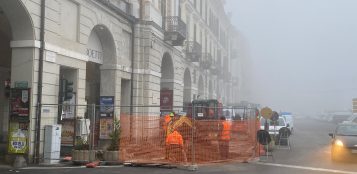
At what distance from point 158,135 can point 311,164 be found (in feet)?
17.8

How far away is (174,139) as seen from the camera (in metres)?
14.9

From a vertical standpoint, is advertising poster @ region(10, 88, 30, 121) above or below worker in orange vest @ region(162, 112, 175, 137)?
above

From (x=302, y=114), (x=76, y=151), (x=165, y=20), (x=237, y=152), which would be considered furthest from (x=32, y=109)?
(x=302, y=114)

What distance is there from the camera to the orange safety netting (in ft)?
49.7

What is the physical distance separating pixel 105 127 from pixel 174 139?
163 inches

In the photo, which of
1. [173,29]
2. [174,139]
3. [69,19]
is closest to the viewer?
[174,139]

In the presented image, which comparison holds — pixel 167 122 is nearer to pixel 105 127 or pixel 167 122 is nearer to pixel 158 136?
pixel 158 136

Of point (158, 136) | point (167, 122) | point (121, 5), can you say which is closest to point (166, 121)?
A: point (167, 122)

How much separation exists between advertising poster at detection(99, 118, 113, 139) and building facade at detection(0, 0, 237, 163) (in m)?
1.65

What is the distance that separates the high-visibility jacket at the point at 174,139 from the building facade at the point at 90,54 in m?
1.20

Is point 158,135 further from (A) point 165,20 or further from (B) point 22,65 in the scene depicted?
(A) point 165,20

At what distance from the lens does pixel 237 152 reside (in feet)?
59.5

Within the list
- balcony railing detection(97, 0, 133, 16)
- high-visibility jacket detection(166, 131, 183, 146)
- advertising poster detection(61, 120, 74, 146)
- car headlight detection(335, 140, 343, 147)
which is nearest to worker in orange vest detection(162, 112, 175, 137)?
high-visibility jacket detection(166, 131, 183, 146)

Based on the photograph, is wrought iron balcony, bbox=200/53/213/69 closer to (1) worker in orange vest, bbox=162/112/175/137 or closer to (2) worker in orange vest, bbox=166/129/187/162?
(1) worker in orange vest, bbox=162/112/175/137
